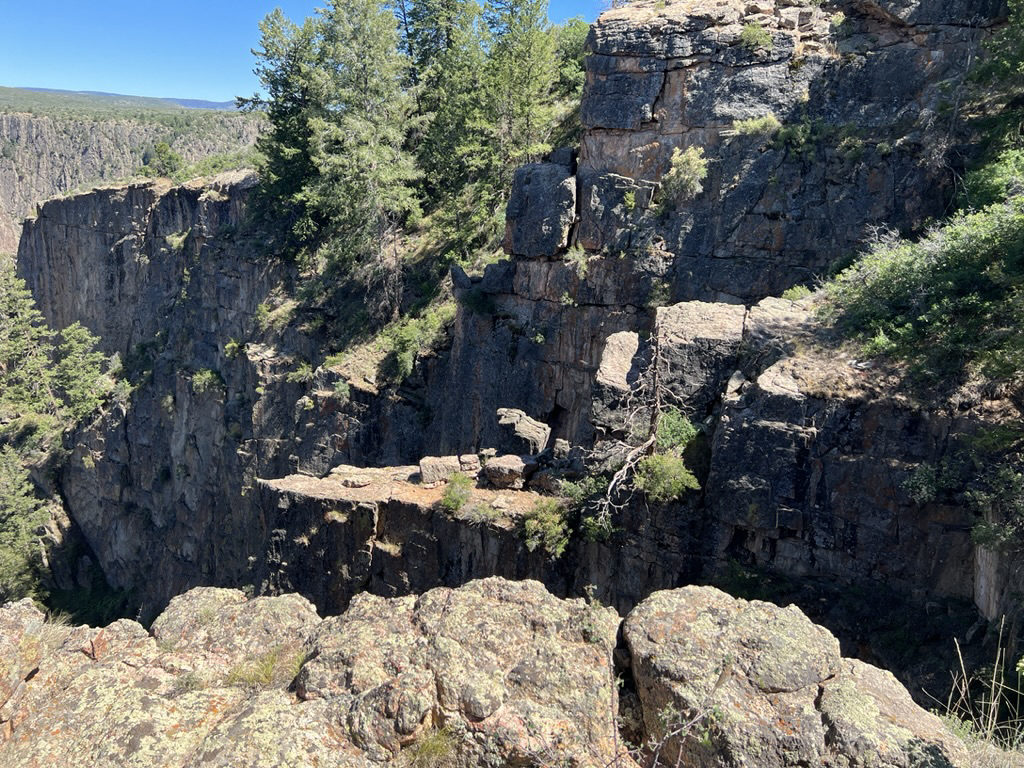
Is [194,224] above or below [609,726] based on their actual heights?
above

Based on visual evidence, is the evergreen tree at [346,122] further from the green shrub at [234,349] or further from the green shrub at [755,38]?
the green shrub at [755,38]

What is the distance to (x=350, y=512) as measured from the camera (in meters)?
13.0

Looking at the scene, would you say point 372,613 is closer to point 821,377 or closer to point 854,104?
point 821,377

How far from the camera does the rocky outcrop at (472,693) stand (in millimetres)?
4438

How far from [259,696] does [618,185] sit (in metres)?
15.1

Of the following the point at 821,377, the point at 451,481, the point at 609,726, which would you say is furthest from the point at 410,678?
the point at 451,481

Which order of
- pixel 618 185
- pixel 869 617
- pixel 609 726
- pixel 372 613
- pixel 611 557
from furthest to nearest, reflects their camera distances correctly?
pixel 618 185 → pixel 611 557 → pixel 869 617 → pixel 372 613 → pixel 609 726

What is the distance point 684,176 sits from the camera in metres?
16.6

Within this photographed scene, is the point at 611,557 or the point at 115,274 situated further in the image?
the point at 115,274

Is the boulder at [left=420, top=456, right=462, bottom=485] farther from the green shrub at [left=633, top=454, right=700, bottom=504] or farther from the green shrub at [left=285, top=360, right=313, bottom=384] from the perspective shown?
the green shrub at [left=285, top=360, right=313, bottom=384]

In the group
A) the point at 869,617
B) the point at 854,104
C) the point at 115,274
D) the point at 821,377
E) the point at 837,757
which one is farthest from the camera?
the point at 115,274

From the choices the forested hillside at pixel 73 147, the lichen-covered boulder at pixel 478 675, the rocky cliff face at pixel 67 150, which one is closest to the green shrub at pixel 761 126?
the lichen-covered boulder at pixel 478 675

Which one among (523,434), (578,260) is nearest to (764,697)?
(523,434)

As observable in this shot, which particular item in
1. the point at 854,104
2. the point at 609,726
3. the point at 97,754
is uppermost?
the point at 854,104
